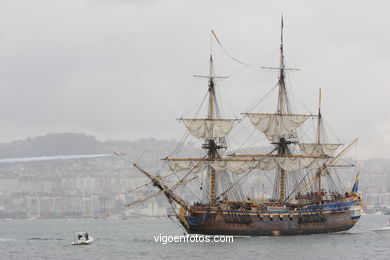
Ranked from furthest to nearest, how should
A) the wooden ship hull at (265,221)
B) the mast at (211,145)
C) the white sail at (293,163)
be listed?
the white sail at (293,163) → the mast at (211,145) → the wooden ship hull at (265,221)

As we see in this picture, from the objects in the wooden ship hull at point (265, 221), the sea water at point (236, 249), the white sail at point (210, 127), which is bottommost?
the sea water at point (236, 249)

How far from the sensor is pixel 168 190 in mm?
90625

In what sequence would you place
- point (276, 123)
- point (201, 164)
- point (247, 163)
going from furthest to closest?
point (276, 123) → point (247, 163) → point (201, 164)

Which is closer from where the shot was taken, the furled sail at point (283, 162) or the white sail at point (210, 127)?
the white sail at point (210, 127)

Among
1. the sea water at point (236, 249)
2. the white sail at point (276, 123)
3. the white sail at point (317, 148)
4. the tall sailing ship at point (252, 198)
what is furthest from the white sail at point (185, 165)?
the white sail at point (317, 148)

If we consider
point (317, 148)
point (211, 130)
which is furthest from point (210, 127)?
point (317, 148)

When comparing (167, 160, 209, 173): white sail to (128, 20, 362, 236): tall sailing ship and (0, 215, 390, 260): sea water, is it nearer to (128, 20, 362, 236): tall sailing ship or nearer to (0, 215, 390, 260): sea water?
(128, 20, 362, 236): tall sailing ship

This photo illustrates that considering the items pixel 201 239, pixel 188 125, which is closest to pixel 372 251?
pixel 201 239

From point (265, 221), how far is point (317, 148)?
799 inches

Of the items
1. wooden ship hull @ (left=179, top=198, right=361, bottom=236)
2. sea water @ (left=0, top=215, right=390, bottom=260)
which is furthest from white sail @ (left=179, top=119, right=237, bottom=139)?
sea water @ (left=0, top=215, right=390, bottom=260)

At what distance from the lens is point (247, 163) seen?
95.8 metres

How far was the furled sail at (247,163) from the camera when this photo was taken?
9331 cm

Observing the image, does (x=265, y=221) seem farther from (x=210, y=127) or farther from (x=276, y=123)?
(x=276, y=123)

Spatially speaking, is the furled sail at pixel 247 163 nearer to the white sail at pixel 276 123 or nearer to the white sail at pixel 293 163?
the white sail at pixel 293 163
